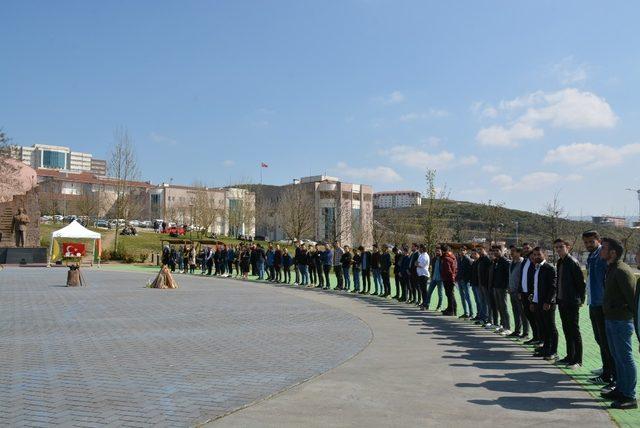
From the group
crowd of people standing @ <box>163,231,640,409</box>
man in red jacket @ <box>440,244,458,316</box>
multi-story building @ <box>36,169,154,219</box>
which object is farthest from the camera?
multi-story building @ <box>36,169,154,219</box>

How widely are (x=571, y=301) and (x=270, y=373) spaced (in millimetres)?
4733

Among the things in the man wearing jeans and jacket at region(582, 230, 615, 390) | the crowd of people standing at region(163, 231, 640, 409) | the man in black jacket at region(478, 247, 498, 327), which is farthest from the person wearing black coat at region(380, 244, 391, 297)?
the man wearing jeans and jacket at region(582, 230, 615, 390)

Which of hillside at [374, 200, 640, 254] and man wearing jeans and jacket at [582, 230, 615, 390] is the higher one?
hillside at [374, 200, 640, 254]

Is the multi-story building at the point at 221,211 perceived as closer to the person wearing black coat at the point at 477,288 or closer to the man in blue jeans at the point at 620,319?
the person wearing black coat at the point at 477,288

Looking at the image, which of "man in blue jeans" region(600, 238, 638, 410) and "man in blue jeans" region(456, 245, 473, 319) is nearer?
"man in blue jeans" region(600, 238, 638, 410)

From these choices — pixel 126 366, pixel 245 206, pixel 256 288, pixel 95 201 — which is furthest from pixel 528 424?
pixel 95 201

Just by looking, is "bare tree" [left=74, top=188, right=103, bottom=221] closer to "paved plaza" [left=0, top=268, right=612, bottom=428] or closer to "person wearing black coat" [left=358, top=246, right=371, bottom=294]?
"person wearing black coat" [left=358, top=246, right=371, bottom=294]

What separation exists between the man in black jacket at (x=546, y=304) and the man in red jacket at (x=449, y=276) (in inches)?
200

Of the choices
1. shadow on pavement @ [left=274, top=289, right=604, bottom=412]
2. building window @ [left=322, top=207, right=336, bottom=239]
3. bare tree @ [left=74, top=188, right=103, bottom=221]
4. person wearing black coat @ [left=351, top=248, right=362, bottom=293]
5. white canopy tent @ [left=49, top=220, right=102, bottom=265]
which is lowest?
shadow on pavement @ [left=274, top=289, right=604, bottom=412]

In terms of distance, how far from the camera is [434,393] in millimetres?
6820

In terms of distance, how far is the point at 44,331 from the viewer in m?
11.3

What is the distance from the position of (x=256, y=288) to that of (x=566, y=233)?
1541 inches

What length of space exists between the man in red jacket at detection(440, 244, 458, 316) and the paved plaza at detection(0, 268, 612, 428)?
3.16ft

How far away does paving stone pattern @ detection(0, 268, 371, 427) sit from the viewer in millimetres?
6008
